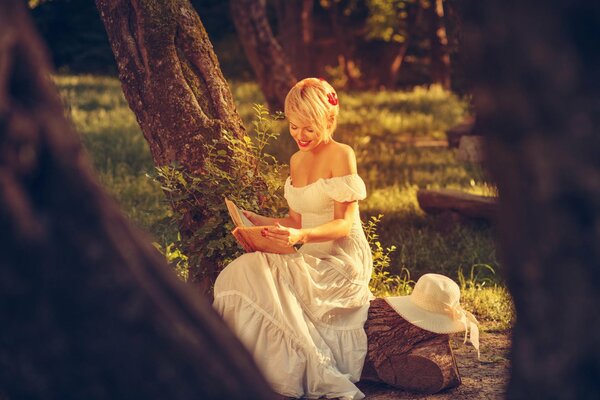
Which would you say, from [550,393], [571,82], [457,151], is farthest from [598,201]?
[457,151]

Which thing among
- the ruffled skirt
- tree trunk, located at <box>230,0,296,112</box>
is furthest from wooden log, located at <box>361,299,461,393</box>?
tree trunk, located at <box>230,0,296,112</box>

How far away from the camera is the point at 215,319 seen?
2.57 meters

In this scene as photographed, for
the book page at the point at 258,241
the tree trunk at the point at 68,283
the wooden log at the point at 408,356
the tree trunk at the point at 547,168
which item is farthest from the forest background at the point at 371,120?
the tree trunk at the point at 68,283

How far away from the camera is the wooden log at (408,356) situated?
5.37 metres

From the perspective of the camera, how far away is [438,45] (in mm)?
22422

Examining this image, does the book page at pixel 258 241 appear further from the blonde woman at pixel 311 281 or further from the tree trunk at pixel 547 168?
the tree trunk at pixel 547 168

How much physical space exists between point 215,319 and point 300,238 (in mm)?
2586

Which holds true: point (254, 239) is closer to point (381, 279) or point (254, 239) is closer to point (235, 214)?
point (235, 214)

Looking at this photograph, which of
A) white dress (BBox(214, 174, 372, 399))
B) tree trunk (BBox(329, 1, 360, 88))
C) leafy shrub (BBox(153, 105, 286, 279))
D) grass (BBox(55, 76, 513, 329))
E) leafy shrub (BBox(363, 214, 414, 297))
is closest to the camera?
white dress (BBox(214, 174, 372, 399))

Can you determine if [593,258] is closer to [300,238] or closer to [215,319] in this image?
[215,319]

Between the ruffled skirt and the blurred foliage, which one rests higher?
the blurred foliage

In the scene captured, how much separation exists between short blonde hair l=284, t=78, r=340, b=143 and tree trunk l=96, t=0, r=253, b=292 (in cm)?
88

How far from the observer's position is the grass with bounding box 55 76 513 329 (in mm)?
8125

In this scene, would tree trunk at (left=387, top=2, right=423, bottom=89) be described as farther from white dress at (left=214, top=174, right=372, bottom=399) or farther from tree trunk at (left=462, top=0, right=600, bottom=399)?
tree trunk at (left=462, top=0, right=600, bottom=399)
